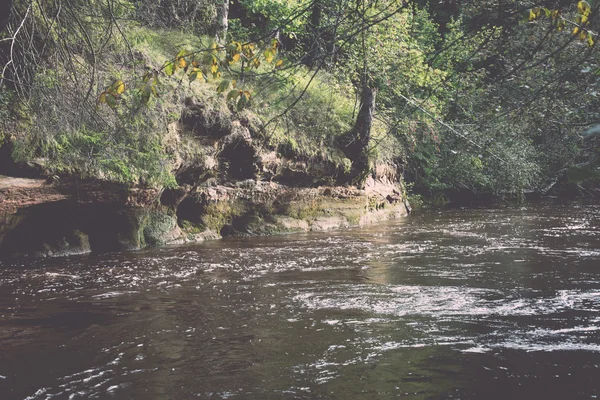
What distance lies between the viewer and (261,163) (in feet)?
49.0

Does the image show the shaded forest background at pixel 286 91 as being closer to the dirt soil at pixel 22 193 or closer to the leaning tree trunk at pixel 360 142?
the leaning tree trunk at pixel 360 142

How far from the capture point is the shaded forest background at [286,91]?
241 inches

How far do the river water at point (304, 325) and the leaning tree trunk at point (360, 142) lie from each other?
606cm

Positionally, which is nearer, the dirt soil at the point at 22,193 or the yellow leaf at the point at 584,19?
the yellow leaf at the point at 584,19

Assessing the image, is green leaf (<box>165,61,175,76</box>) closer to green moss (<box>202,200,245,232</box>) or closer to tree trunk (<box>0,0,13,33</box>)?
tree trunk (<box>0,0,13,33</box>)

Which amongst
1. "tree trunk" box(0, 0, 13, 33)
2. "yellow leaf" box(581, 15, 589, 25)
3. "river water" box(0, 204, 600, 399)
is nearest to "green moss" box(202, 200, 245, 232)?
"river water" box(0, 204, 600, 399)

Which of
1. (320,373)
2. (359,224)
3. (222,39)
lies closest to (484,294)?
(320,373)

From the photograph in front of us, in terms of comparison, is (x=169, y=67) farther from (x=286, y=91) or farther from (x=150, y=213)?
(x=286, y=91)

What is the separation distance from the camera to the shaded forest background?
6.13m

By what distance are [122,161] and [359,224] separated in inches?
296

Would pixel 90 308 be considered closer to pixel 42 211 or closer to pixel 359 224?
pixel 42 211

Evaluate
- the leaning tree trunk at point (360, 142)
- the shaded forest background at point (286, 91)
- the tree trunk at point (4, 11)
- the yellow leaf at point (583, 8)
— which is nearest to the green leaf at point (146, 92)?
the shaded forest background at point (286, 91)

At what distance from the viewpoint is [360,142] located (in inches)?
693

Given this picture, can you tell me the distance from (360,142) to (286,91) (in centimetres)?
257
